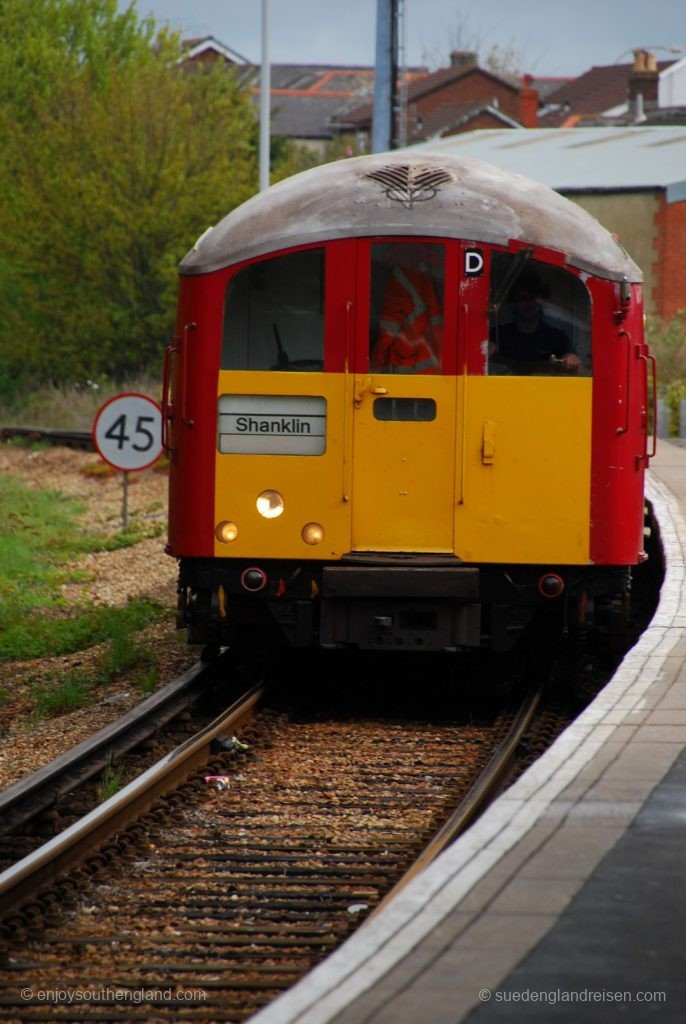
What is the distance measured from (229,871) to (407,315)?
3.91 metres

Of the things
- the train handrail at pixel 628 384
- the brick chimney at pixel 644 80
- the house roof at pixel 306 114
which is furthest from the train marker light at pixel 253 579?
the house roof at pixel 306 114

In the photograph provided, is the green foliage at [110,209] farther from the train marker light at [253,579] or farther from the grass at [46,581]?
the train marker light at [253,579]

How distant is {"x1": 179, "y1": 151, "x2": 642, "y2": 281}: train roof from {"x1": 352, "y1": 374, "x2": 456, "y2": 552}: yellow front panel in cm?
86

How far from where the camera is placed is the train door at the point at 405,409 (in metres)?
9.84

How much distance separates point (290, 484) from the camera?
32.5 feet

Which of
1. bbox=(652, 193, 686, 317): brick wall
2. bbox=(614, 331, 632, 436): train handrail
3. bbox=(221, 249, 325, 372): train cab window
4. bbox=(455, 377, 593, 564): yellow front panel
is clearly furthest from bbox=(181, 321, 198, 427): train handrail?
bbox=(652, 193, 686, 317): brick wall

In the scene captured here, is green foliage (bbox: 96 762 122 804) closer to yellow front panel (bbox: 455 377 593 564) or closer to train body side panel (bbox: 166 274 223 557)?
train body side panel (bbox: 166 274 223 557)

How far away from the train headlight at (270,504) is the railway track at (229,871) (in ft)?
3.75

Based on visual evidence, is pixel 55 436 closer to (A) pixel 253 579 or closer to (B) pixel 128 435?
(B) pixel 128 435

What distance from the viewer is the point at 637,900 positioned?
5.09 m

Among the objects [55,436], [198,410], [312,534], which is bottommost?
[312,534]

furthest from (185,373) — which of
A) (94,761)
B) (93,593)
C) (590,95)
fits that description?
(590,95)

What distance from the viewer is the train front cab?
9.82m

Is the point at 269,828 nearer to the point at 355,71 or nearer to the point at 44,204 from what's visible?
the point at 44,204
